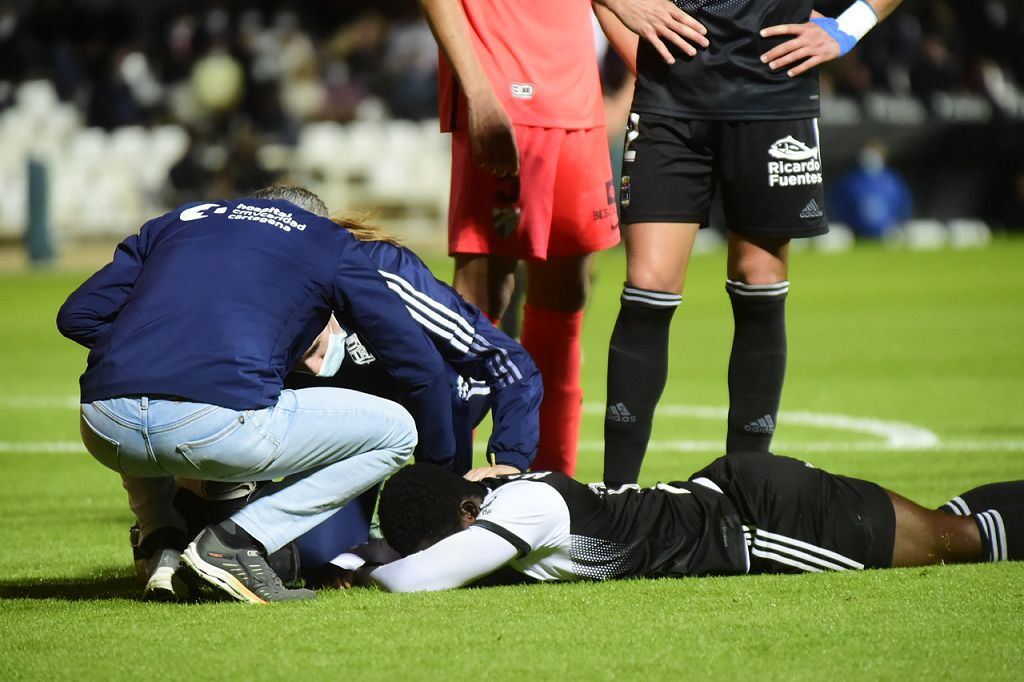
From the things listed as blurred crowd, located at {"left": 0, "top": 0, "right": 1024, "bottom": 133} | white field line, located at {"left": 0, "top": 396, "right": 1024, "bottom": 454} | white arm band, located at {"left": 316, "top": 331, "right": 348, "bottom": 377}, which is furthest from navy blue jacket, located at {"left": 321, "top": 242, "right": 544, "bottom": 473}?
blurred crowd, located at {"left": 0, "top": 0, "right": 1024, "bottom": 133}

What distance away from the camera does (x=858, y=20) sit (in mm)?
4934

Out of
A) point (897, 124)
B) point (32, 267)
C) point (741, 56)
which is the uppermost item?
point (741, 56)

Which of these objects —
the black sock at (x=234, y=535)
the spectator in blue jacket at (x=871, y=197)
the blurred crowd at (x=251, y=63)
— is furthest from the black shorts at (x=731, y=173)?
the spectator in blue jacket at (x=871, y=197)

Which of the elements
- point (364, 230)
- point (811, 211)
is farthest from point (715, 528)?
point (364, 230)

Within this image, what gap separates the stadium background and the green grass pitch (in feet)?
0.04

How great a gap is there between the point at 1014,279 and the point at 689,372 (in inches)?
282

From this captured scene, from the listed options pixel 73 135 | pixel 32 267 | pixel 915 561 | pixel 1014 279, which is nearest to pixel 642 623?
pixel 915 561

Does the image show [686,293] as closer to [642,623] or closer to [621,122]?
[621,122]

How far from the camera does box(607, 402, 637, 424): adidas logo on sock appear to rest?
15.4 feet

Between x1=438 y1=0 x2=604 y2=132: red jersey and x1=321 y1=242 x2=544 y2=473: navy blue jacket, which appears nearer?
x1=321 y1=242 x2=544 y2=473: navy blue jacket

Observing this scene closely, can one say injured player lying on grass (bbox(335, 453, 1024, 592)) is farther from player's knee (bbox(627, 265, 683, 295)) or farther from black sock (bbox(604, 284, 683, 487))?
player's knee (bbox(627, 265, 683, 295))

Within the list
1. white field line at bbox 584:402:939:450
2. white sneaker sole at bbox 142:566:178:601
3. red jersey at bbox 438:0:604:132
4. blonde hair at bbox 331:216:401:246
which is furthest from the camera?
white field line at bbox 584:402:939:450

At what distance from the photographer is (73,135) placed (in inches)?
829

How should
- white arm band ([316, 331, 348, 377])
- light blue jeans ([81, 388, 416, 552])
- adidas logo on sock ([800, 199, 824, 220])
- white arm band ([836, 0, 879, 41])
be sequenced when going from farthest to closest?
white arm band ([836, 0, 879, 41])
adidas logo on sock ([800, 199, 824, 220])
white arm band ([316, 331, 348, 377])
light blue jeans ([81, 388, 416, 552])
